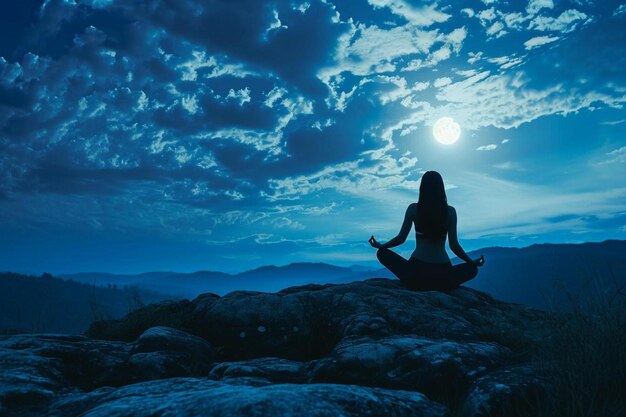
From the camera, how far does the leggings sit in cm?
741

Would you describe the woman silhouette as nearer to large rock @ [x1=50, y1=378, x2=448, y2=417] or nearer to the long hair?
the long hair

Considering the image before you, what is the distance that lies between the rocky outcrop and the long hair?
4.36 feet

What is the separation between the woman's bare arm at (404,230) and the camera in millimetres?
7754

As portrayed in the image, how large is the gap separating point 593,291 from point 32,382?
572 cm

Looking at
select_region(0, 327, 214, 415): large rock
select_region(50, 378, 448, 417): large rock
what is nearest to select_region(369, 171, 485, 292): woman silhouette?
select_region(0, 327, 214, 415): large rock

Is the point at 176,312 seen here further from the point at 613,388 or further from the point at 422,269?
the point at 613,388

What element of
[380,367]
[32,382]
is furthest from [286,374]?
[32,382]

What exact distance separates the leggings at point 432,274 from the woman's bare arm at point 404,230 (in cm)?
36

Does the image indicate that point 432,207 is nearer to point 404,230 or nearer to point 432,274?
point 404,230

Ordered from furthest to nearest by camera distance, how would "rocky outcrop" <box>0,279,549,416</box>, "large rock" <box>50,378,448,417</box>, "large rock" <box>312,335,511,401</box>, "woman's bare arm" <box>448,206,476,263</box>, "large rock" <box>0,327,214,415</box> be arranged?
"woman's bare arm" <box>448,206,476,263</box>
"large rock" <box>312,335,511,401</box>
"large rock" <box>0,327,214,415</box>
"rocky outcrop" <box>0,279,549,416</box>
"large rock" <box>50,378,448,417</box>

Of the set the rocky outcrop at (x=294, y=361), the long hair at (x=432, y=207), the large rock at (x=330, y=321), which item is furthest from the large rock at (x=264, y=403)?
the long hair at (x=432, y=207)

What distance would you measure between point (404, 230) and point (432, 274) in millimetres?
1045

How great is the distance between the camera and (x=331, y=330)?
583 cm

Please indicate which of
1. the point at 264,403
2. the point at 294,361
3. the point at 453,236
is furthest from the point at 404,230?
the point at 264,403
